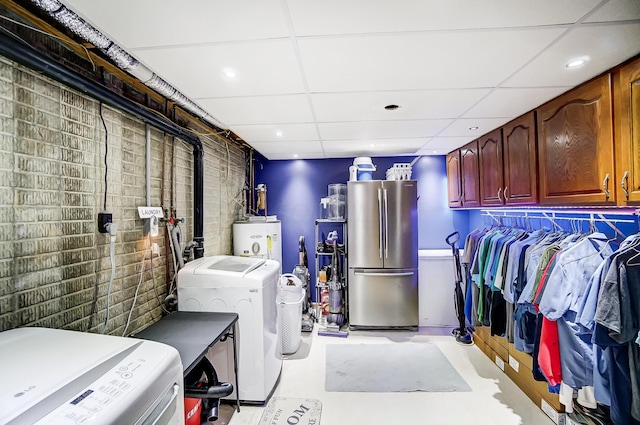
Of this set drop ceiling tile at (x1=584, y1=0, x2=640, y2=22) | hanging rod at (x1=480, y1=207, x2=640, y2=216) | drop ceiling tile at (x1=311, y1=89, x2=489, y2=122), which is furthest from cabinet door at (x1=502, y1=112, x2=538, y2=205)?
drop ceiling tile at (x1=584, y1=0, x2=640, y2=22)

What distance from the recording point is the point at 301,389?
251 centimetres

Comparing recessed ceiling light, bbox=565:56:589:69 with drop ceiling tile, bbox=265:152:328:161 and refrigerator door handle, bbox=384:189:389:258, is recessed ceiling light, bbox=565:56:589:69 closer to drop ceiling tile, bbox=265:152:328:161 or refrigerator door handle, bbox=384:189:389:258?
refrigerator door handle, bbox=384:189:389:258

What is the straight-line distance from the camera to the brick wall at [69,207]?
1.21 metres

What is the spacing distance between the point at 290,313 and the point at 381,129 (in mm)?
2044

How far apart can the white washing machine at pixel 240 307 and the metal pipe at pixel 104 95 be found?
→ 422 mm

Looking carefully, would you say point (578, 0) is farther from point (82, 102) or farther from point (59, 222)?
point (59, 222)

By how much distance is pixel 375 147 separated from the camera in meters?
3.76

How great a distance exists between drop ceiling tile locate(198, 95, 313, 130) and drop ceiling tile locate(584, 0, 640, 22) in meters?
1.49

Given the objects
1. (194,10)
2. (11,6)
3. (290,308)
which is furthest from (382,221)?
(11,6)

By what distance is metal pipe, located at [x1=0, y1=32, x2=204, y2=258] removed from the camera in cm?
111

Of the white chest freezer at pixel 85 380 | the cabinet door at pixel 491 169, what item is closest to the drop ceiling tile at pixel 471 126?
the cabinet door at pixel 491 169

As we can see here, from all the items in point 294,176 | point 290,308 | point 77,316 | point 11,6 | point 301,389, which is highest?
point 11,6

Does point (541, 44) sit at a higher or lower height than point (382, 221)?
higher

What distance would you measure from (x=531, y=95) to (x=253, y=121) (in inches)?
82.1
